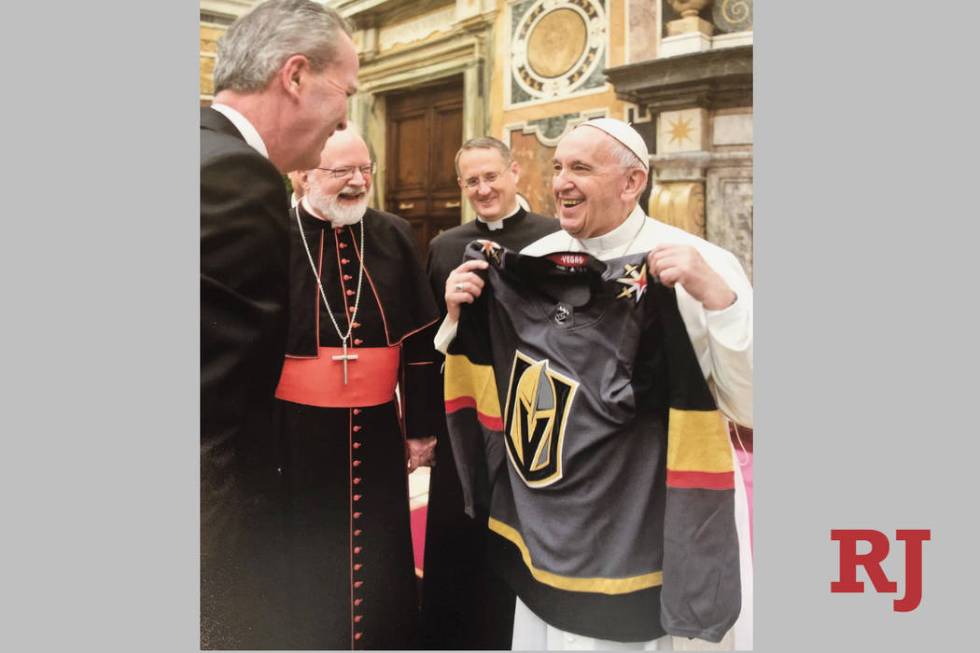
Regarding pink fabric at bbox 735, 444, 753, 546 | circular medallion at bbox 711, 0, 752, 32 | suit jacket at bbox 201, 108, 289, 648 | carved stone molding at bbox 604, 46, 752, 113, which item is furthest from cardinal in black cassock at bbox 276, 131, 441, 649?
circular medallion at bbox 711, 0, 752, 32

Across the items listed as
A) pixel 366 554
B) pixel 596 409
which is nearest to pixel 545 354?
pixel 596 409

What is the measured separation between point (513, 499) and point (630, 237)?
0.69 metres

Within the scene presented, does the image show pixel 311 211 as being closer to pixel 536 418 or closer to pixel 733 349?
pixel 536 418

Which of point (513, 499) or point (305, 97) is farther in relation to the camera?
point (513, 499)

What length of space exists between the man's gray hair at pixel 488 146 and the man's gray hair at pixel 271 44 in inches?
22.6

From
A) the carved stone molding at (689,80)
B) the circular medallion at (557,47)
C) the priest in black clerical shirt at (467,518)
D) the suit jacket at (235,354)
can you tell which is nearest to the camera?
the suit jacket at (235,354)

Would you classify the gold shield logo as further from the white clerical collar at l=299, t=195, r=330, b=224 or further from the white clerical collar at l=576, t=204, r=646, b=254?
the white clerical collar at l=299, t=195, r=330, b=224

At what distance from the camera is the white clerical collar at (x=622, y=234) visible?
160 centimetres

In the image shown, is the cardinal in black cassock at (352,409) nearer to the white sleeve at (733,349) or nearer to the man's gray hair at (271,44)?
the man's gray hair at (271,44)

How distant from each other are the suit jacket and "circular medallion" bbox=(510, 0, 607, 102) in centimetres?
87

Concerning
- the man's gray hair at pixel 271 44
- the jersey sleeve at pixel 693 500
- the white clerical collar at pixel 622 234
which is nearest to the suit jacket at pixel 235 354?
the man's gray hair at pixel 271 44

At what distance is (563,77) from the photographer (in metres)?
1.91

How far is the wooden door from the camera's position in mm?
Answer: 2127
